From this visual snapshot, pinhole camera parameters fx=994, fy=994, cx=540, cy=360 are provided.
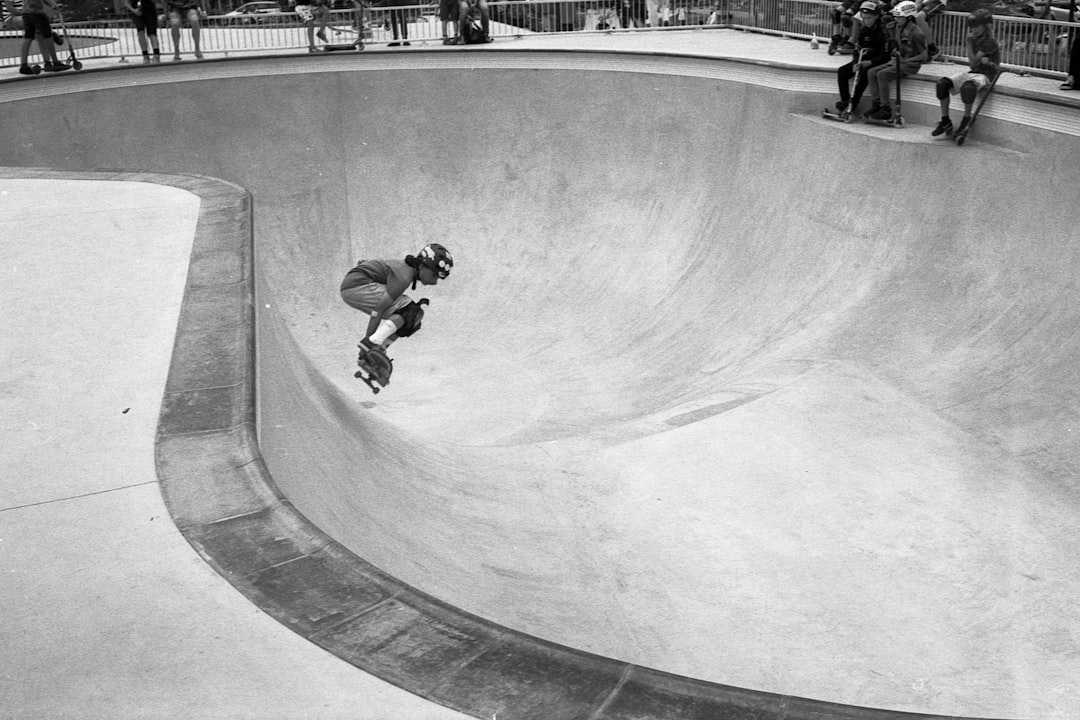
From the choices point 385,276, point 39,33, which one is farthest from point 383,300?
point 39,33

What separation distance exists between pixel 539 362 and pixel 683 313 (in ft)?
6.46

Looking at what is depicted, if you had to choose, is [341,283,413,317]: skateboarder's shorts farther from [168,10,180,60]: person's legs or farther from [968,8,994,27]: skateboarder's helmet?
[168,10,180,60]: person's legs

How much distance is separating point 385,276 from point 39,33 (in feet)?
36.6

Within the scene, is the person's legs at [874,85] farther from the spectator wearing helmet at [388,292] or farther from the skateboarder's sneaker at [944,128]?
the spectator wearing helmet at [388,292]

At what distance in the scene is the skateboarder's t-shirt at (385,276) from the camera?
840 centimetres

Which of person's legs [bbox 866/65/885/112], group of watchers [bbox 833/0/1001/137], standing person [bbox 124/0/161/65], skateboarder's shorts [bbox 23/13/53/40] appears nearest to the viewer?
group of watchers [bbox 833/0/1001/137]

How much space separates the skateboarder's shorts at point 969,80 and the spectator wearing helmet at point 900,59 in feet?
3.11

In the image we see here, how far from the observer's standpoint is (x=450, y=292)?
14953 millimetres

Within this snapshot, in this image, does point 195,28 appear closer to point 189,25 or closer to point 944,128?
point 189,25

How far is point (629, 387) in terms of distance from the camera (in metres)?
11.5

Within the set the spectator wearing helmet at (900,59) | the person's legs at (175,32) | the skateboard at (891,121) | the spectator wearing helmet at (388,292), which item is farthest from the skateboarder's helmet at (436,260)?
the person's legs at (175,32)

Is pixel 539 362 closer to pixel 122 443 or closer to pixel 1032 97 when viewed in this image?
pixel 1032 97

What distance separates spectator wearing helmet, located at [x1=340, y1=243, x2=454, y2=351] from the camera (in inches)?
326

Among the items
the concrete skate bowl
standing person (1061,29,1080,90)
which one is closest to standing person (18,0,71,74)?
the concrete skate bowl
